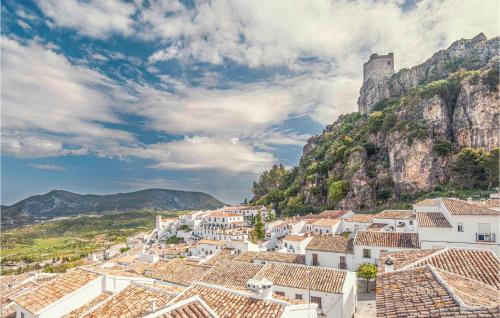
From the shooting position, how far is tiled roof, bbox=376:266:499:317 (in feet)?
20.3

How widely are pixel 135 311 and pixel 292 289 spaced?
1115 cm

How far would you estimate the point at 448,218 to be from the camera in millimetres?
23516

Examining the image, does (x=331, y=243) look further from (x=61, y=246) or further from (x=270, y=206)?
(x=61, y=246)

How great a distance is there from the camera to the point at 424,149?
5953 centimetres

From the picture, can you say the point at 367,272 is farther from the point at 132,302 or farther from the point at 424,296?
the point at 132,302

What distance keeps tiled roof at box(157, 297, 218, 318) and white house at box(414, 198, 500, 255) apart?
20000 millimetres

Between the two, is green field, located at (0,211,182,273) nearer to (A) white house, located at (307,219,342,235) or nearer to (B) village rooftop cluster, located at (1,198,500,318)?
(A) white house, located at (307,219,342,235)

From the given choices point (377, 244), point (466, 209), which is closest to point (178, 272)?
point (377, 244)

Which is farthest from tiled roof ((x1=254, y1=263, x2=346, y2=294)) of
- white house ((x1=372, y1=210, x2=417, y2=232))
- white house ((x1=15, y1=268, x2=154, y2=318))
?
white house ((x1=372, y1=210, x2=417, y2=232))

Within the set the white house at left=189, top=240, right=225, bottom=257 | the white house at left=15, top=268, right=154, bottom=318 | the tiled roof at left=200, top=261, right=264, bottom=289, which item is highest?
the white house at left=15, top=268, right=154, bottom=318

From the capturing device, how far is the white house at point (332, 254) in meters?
26.0

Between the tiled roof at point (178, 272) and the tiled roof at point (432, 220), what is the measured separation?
17.3m

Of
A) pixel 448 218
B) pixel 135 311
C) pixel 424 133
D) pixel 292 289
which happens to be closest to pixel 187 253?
pixel 292 289

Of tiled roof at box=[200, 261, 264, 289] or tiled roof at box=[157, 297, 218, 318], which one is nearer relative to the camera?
tiled roof at box=[157, 297, 218, 318]
